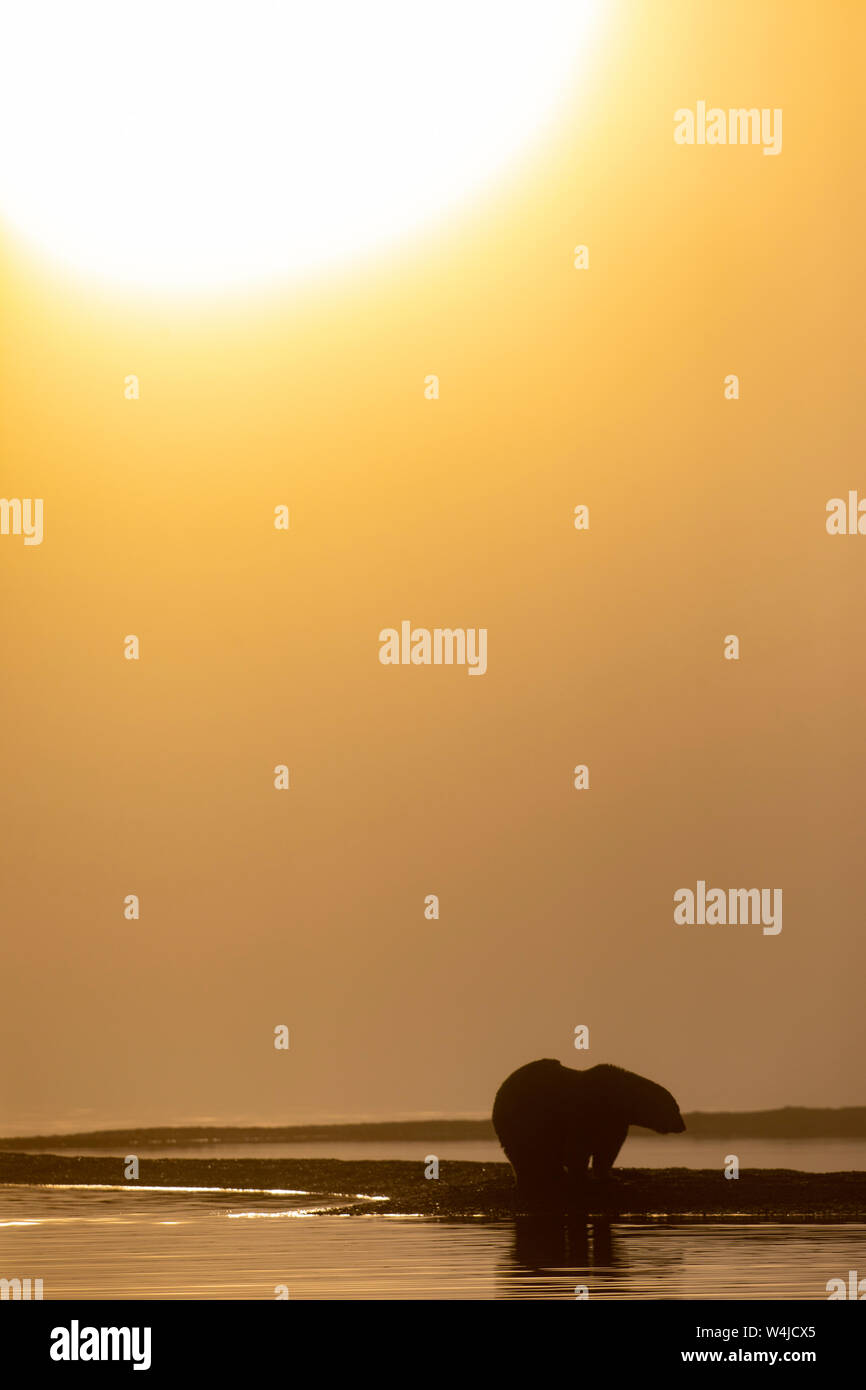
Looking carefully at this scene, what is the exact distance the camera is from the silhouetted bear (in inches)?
257

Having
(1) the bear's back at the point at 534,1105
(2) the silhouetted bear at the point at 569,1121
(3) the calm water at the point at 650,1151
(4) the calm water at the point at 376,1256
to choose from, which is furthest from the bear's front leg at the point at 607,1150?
(4) the calm water at the point at 376,1256

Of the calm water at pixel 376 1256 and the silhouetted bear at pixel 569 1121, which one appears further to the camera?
the silhouetted bear at pixel 569 1121

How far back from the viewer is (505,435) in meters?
7.30

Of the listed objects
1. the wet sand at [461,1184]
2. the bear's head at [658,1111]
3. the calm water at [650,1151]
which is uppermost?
the bear's head at [658,1111]

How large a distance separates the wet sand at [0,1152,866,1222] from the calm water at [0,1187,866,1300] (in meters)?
0.32

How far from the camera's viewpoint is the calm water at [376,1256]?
4.62 m

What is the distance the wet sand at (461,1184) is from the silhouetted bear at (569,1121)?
0.14 metres

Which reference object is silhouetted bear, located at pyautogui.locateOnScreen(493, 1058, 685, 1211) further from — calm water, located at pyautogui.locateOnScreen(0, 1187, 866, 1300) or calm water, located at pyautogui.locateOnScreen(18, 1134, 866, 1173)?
calm water, located at pyautogui.locateOnScreen(0, 1187, 866, 1300)

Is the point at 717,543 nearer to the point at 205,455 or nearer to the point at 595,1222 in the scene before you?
the point at 205,455

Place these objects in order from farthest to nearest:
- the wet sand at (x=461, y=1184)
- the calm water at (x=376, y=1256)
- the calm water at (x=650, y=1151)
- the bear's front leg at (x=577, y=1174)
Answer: the calm water at (x=650, y=1151)
the bear's front leg at (x=577, y=1174)
the wet sand at (x=461, y=1184)
the calm water at (x=376, y=1256)

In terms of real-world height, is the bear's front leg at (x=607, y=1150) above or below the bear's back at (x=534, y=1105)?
below

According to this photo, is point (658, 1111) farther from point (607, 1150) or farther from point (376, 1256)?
point (376, 1256)

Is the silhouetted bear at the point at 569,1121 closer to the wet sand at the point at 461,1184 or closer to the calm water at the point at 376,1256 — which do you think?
the wet sand at the point at 461,1184
